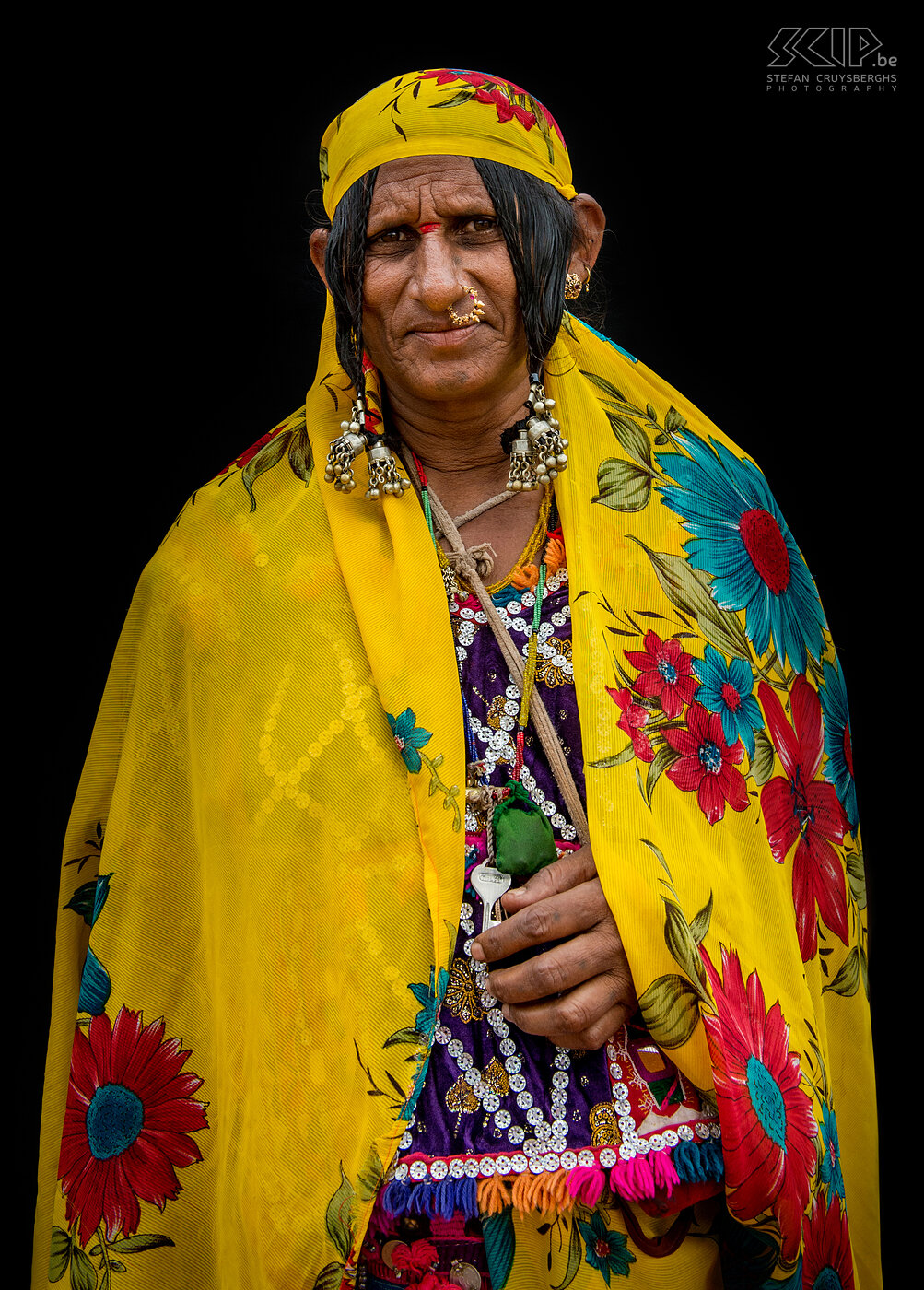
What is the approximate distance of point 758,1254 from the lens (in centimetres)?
171

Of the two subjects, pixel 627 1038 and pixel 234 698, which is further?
pixel 234 698

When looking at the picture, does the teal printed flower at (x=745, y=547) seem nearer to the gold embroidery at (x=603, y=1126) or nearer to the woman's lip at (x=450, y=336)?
the woman's lip at (x=450, y=336)

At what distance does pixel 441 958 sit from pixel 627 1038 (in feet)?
0.85

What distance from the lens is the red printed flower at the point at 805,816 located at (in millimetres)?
1945

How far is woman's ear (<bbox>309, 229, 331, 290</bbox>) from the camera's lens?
2.06 m

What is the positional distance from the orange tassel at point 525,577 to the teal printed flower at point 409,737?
0.27m

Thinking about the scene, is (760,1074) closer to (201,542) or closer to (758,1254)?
(758,1254)

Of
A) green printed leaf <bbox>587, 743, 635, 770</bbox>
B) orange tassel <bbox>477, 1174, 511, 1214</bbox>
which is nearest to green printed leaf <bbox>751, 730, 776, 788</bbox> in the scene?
green printed leaf <bbox>587, 743, 635, 770</bbox>

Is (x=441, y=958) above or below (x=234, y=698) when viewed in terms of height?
below

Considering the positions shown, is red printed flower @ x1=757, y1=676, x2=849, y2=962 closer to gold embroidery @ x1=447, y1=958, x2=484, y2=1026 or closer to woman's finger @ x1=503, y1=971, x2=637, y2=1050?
woman's finger @ x1=503, y1=971, x2=637, y2=1050

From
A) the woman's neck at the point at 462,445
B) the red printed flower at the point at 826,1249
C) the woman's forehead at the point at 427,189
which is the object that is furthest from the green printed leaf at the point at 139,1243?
the woman's forehead at the point at 427,189

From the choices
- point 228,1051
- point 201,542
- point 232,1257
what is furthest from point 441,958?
point 201,542

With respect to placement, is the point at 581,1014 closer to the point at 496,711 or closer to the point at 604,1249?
the point at 604,1249

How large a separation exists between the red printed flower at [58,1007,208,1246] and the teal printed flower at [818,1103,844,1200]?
0.82 m
